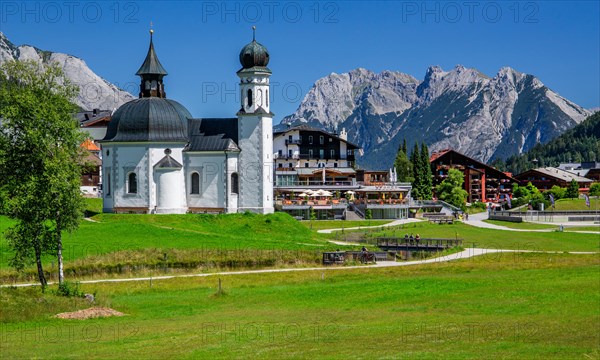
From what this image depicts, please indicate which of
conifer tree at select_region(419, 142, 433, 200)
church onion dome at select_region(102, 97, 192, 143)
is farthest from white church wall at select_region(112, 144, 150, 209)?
conifer tree at select_region(419, 142, 433, 200)

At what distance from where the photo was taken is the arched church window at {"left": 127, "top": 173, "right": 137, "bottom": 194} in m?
81.0

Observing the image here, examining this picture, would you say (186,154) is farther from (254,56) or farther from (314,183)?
(314,183)

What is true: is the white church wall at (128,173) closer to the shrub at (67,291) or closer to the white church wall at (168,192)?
the white church wall at (168,192)

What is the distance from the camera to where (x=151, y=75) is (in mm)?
83625

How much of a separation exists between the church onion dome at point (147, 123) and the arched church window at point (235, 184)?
5571mm

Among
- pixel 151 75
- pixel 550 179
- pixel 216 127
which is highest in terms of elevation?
pixel 151 75

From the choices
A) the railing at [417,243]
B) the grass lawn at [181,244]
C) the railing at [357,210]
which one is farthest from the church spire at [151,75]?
the railing at [357,210]

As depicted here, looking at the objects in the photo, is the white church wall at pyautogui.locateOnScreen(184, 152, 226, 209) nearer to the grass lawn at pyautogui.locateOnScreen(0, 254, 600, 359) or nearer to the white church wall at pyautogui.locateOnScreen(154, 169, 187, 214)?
the white church wall at pyautogui.locateOnScreen(154, 169, 187, 214)

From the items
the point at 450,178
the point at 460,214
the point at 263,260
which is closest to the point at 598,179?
the point at 450,178

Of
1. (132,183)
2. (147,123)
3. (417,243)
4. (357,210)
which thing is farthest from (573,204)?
(132,183)

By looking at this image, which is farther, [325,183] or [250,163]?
[325,183]

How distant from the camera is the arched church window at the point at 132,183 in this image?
8100 centimetres

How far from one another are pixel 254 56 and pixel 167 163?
42.3 feet

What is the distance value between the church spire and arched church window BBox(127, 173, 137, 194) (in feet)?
26.9
